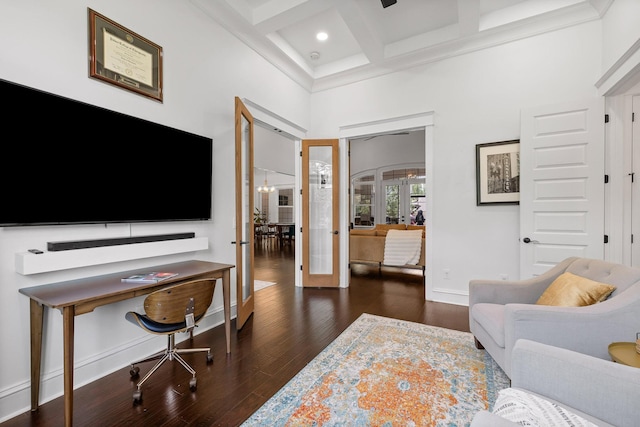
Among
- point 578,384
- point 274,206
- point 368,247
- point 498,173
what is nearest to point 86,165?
point 578,384

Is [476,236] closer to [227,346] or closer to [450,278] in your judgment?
[450,278]

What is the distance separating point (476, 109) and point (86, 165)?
421 centimetres

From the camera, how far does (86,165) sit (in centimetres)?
Answer: 206

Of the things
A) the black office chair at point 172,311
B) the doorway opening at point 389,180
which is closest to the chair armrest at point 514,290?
the black office chair at point 172,311

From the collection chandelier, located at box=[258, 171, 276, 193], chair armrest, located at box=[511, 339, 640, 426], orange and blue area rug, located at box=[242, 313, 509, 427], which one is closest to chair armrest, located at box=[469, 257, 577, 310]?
orange and blue area rug, located at box=[242, 313, 509, 427]

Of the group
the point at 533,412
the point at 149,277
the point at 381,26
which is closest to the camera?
the point at 533,412

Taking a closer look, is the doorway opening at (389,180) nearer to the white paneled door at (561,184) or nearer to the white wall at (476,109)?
the white wall at (476,109)

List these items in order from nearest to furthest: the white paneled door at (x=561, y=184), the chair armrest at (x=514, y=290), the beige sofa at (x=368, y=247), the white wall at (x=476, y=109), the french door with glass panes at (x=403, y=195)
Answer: the chair armrest at (x=514, y=290) < the white paneled door at (x=561, y=184) < the white wall at (x=476, y=109) < the beige sofa at (x=368, y=247) < the french door with glass panes at (x=403, y=195)

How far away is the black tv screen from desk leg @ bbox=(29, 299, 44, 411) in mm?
551

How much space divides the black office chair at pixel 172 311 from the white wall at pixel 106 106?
1.34 ft

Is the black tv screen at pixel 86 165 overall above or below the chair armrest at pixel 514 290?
above

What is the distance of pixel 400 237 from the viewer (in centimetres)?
Result: 569

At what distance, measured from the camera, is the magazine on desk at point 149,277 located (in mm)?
2052

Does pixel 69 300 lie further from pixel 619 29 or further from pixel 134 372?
pixel 619 29
